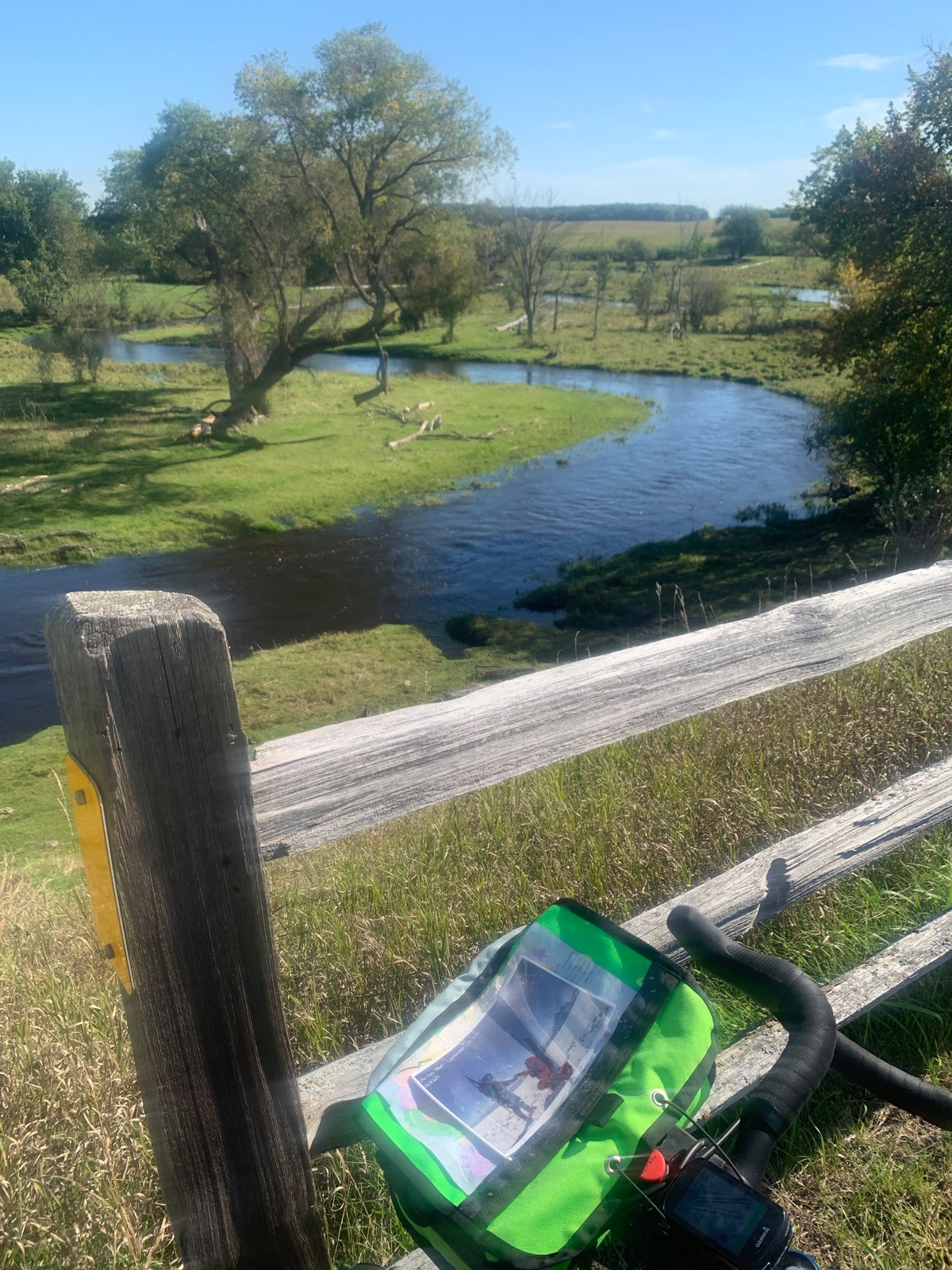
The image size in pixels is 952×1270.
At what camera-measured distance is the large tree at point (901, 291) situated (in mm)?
12852

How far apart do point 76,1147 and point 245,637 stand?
39.6 ft

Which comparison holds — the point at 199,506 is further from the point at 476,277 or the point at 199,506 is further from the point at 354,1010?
the point at 476,277

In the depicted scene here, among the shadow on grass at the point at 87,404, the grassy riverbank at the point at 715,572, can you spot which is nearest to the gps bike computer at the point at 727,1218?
the grassy riverbank at the point at 715,572

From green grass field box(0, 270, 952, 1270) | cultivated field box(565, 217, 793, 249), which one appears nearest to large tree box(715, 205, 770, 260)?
cultivated field box(565, 217, 793, 249)

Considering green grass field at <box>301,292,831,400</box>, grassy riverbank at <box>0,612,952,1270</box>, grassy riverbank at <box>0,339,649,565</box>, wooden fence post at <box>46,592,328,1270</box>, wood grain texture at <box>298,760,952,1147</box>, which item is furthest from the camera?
green grass field at <box>301,292,831,400</box>

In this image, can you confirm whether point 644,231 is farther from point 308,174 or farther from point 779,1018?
point 779,1018

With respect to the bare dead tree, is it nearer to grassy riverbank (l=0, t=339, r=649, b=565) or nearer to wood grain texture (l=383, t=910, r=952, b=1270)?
grassy riverbank (l=0, t=339, r=649, b=565)

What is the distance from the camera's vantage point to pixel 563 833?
10.1 feet

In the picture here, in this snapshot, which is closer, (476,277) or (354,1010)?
(354,1010)

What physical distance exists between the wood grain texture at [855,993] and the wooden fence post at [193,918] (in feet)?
3.50

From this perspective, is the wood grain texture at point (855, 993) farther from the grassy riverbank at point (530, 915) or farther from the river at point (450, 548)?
the river at point (450, 548)

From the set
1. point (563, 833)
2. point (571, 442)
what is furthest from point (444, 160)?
point (563, 833)

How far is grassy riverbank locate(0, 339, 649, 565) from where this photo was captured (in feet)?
61.0

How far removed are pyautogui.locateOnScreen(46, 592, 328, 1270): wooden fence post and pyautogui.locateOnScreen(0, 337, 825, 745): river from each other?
10.0m
